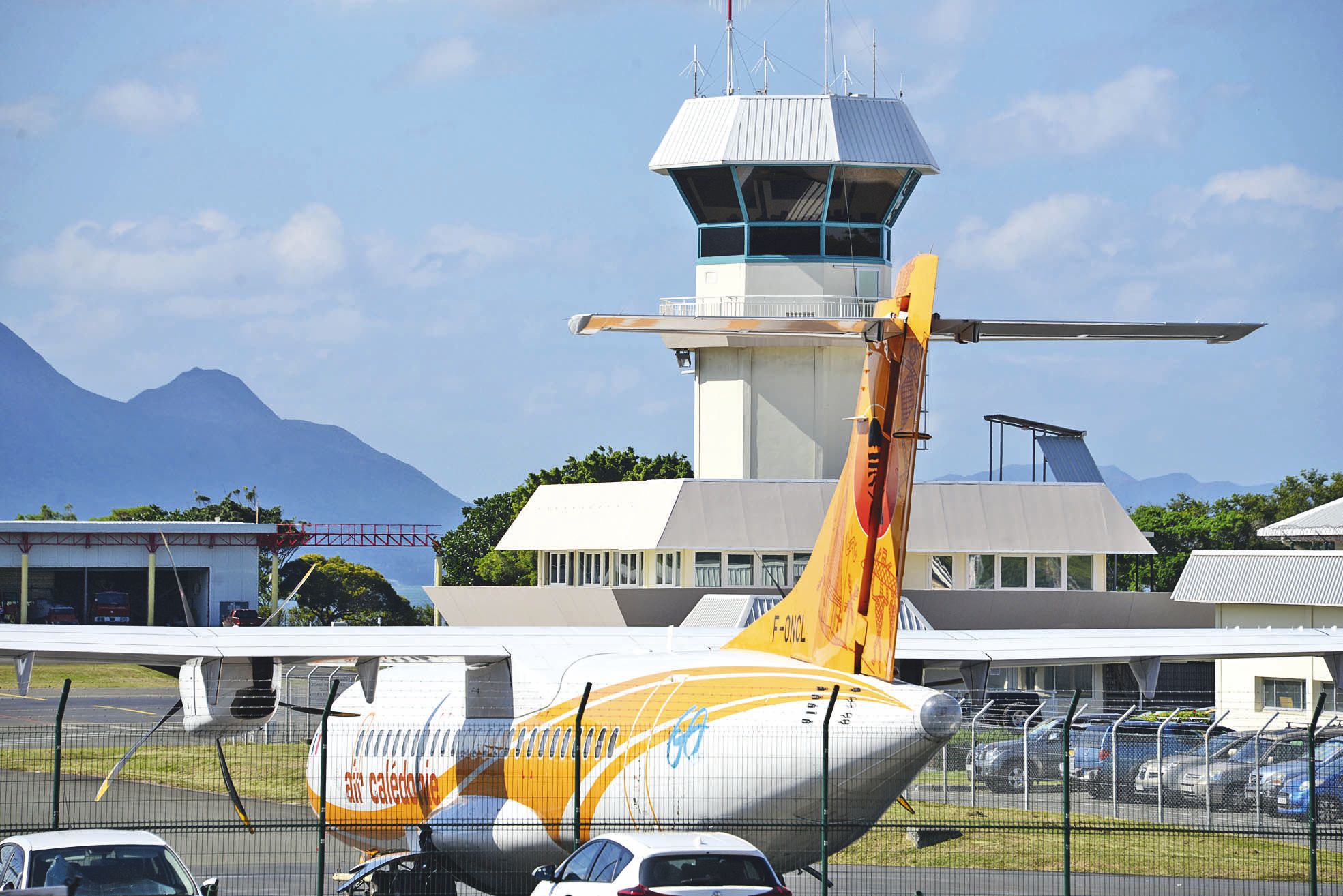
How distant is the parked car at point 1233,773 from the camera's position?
29.0 metres

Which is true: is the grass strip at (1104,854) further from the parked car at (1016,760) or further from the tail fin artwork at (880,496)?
the tail fin artwork at (880,496)

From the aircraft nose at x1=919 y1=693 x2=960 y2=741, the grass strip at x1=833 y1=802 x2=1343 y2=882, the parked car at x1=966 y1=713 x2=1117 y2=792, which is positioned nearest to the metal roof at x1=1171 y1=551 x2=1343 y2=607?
the parked car at x1=966 y1=713 x2=1117 y2=792

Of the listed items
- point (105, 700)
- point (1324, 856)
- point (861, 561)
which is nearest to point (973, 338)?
point (861, 561)

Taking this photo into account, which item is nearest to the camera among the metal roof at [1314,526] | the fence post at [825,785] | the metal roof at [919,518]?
the fence post at [825,785]

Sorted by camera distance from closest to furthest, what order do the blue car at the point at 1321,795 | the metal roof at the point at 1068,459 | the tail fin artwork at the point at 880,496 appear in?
the tail fin artwork at the point at 880,496
the blue car at the point at 1321,795
the metal roof at the point at 1068,459

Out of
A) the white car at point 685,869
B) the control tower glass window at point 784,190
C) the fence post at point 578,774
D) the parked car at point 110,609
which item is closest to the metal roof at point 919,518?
the control tower glass window at point 784,190

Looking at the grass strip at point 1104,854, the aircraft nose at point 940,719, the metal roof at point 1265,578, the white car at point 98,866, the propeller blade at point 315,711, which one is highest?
the metal roof at point 1265,578

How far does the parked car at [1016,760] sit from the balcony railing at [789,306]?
72.3 feet

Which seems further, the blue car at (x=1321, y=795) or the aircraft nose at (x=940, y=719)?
the blue car at (x=1321, y=795)

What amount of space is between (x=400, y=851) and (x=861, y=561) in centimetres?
696

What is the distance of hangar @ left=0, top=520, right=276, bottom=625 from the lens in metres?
94.6

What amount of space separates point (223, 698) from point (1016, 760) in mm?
16530

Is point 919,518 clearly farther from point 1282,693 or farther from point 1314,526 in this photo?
point 1282,693

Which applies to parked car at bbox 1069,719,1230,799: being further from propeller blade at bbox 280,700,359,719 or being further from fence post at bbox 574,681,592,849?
fence post at bbox 574,681,592,849
